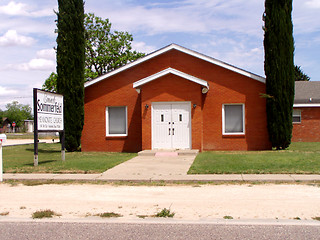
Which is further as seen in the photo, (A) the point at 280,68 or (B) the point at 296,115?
(B) the point at 296,115

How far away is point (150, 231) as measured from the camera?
18.6 ft

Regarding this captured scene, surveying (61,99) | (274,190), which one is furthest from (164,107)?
(274,190)

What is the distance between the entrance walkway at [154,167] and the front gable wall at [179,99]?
1.67m

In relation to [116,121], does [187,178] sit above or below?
below

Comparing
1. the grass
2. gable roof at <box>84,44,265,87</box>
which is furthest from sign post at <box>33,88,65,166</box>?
the grass

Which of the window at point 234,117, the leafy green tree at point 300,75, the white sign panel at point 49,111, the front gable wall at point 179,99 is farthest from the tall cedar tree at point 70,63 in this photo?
the leafy green tree at point 300,75

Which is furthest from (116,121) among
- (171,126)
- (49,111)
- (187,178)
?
(187,178)

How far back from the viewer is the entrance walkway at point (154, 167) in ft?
34.6

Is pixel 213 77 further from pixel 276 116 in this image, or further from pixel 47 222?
pixel 47 222

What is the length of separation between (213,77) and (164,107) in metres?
3.08

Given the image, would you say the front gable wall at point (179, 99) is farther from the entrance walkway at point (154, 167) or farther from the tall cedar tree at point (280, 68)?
the entrance walkway at point (154, 167)

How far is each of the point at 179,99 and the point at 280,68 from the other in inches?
192

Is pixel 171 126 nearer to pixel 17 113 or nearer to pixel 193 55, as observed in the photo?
pixel 193 55

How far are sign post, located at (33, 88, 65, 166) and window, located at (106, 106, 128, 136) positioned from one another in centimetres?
529
